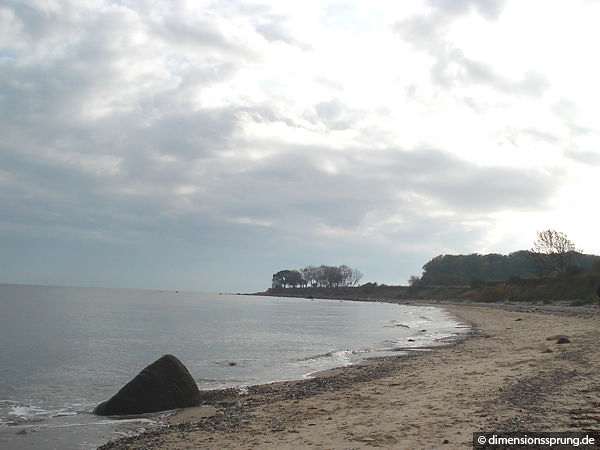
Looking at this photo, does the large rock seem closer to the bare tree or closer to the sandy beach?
the sandy beach

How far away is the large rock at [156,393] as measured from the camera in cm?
1237

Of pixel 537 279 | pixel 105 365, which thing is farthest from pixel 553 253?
pixel 105 365

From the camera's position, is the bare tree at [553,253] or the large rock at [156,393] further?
the bare tree at [553,253]

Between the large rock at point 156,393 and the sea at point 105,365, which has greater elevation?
the large rock at point 156,393

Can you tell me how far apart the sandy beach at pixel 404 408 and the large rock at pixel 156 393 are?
2.44ft

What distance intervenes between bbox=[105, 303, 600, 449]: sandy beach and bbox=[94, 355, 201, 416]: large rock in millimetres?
743

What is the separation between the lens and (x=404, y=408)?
9.95m

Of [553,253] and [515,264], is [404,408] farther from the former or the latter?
[515,264]

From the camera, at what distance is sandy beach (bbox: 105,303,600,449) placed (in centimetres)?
772

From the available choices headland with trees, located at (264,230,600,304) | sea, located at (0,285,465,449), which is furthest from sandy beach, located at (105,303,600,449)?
headland with trees, located at (264,230,600,304)

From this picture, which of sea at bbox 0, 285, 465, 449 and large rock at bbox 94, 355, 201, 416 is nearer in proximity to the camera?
sea at bbox 0, 285, 465, 449

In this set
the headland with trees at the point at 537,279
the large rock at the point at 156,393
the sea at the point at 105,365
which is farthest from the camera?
the headland with trees at the point at 537,279

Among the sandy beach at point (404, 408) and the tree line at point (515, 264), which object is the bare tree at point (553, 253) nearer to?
the tree line at point (515, 264)

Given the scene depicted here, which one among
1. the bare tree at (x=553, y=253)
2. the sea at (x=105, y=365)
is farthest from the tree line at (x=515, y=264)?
the sea at (x=105, y=365)
